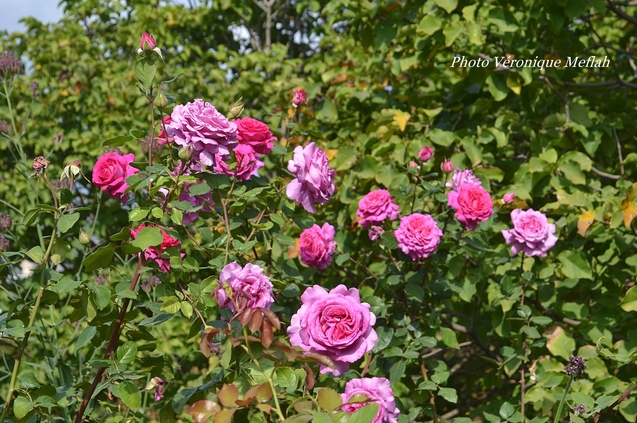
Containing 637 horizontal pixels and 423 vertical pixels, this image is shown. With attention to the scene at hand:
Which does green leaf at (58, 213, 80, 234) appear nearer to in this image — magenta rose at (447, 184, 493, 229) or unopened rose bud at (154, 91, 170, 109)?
unopened rose bud at (154, 91, 170, 109)

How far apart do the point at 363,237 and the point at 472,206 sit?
1.91 ft

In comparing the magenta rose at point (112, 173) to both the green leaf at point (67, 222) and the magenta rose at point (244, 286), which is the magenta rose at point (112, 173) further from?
the magenta rose at point (244, 286)

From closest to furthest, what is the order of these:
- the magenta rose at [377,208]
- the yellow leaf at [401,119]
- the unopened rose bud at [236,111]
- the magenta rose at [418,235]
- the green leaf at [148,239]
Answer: the green leaf at [148,239], the unopened rose bud at [236,111], the magenta rose at [418,235], the magenta rose at [377,208], the yellow leaf at [401,119]

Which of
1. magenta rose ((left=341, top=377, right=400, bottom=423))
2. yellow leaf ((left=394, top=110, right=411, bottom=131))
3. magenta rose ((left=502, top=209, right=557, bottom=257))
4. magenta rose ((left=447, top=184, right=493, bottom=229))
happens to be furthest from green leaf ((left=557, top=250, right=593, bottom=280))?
magenta rose ((left=341, top=377, right=400, bottom=423))

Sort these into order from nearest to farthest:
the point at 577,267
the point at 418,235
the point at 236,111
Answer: the point at 236,111 → the point at 418,235 → the point at 577,267

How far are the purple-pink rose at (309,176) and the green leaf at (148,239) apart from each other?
32 cm

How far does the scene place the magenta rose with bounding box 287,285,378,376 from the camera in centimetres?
122

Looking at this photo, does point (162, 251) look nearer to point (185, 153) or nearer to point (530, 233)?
point (185, 153)

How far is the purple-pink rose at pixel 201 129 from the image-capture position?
1.38m

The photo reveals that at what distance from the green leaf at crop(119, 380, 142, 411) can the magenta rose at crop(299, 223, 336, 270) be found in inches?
22.3

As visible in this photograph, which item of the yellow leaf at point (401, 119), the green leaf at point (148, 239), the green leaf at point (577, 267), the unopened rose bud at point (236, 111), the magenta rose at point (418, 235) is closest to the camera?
the green leaf at point (148, 239)

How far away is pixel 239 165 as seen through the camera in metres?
1.58

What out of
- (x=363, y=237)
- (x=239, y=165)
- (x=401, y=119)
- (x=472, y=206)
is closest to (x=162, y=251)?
(x=239, y=165)

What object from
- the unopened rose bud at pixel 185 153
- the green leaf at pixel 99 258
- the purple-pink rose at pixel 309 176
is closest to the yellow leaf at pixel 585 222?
the purple-pink rose at pixel 309 176
